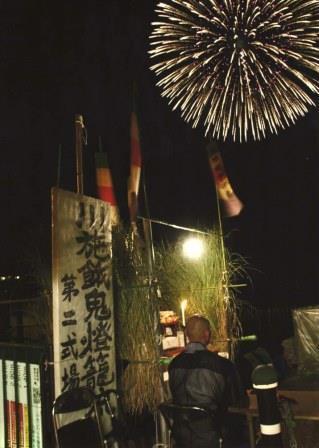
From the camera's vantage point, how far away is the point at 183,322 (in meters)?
6.35

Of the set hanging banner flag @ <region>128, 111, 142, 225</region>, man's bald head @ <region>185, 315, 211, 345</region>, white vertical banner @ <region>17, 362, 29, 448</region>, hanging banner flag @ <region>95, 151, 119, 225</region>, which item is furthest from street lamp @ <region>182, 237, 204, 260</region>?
white vertical banner @ <region>17, 362, 29, 448</region>

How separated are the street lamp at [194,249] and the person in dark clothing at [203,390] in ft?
11.7

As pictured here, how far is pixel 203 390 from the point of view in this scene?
338 cm

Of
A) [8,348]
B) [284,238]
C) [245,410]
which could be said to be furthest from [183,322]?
[284,238]

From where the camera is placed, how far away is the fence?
3.93 m

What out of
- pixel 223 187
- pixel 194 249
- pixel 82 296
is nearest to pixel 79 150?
pixel 82 296

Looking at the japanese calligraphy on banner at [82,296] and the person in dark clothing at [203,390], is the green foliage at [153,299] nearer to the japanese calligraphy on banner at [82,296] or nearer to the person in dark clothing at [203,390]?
the japanese calligraphy on banner at [82,296]

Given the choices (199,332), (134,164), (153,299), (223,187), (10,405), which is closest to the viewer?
(199,332)

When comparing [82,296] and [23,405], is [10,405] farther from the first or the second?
[82,296]

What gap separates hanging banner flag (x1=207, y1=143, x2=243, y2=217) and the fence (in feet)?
11.9

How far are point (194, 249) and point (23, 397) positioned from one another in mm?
3730

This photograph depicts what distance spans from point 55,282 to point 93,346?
0.83 meters

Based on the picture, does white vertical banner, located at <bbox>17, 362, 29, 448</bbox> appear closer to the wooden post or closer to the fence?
the fence

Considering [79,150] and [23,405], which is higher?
[79,150]
